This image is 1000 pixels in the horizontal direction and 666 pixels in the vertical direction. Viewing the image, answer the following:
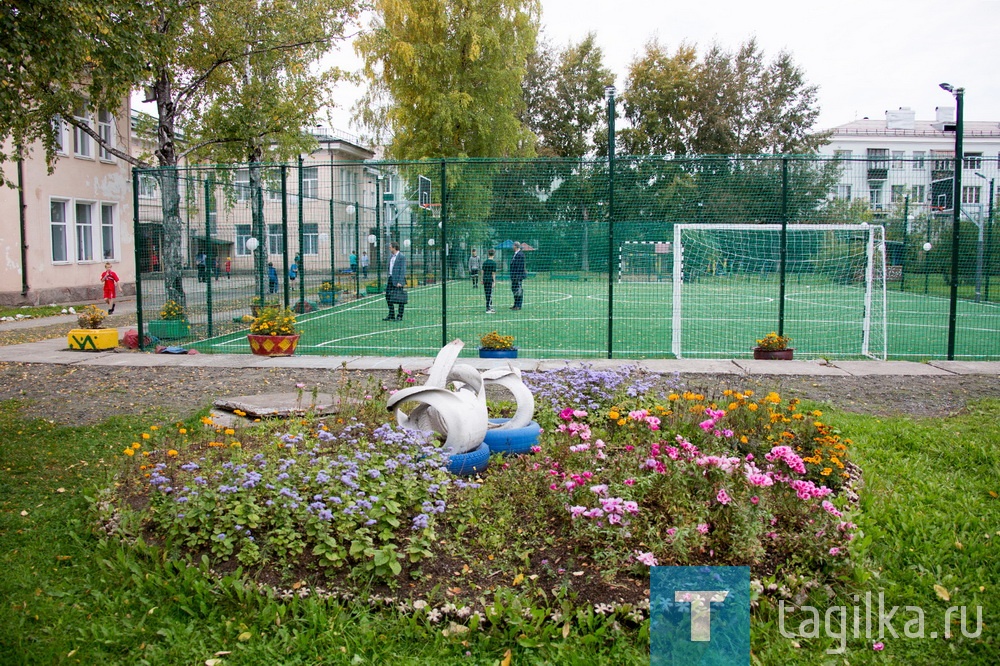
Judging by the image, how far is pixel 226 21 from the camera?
1569 centimetres

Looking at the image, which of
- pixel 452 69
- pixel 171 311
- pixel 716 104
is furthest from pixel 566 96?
pixel 171 311

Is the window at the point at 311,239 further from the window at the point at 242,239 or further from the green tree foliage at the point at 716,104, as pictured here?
the green tree foliage at the point at 716,104

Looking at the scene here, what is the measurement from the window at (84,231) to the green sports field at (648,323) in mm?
10299

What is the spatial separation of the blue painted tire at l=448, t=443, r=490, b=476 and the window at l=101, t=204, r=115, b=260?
24.7 metres

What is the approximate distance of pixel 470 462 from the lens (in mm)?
4984

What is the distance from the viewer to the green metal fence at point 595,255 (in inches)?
480

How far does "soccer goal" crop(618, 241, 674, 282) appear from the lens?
43.9 feet

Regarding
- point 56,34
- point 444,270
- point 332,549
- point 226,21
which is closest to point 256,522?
point 332,549

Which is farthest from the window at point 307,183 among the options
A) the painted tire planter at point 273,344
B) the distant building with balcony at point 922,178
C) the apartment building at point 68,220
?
the distant building with balcony at point 922,178

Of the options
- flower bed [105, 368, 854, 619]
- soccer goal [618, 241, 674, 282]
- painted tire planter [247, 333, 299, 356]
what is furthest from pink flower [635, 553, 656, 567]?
soccer goal [618, 241, 674, 282]

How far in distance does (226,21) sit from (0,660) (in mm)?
15089

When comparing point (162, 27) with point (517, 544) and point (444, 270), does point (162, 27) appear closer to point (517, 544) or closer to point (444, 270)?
point (444, 270)

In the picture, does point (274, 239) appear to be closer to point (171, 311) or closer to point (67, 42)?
point (171, 311)

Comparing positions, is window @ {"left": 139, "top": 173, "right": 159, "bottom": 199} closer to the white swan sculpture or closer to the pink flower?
the white swan sculpture
